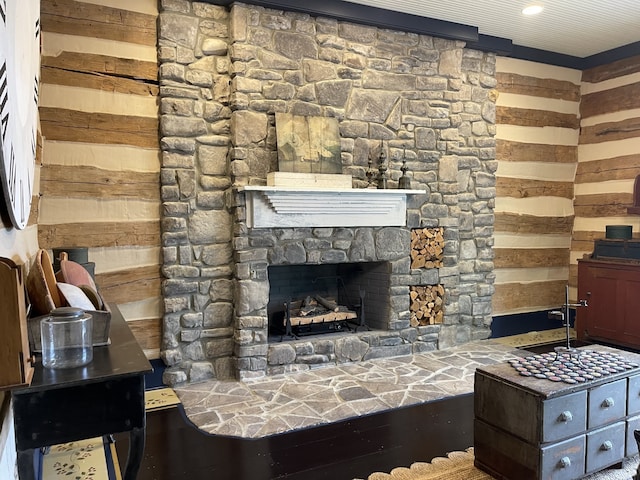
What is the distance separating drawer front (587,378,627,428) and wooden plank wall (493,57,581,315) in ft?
9.84

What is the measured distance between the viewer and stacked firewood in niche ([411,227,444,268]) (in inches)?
183

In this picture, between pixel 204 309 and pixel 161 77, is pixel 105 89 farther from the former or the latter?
pixel 204 309

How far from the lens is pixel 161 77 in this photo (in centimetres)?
371

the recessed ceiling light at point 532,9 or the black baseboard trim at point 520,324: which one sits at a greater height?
the recessed ceiling light at point 532,9

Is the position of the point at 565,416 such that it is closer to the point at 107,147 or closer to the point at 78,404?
the point at 78,404

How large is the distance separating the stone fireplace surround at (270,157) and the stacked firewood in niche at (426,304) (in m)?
0.07

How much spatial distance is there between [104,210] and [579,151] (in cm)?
532

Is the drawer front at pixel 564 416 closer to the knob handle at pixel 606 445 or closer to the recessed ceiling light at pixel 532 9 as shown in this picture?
the knob handle at pixel 606 445

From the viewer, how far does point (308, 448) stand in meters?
2.85

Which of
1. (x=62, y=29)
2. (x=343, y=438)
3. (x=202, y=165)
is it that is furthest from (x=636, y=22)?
(x=62, y=29)

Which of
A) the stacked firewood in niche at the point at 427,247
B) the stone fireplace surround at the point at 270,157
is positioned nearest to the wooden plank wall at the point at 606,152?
the stone fireplace surround at the point at 270,157

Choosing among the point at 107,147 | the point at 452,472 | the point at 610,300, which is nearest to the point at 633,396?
the point at 452,472

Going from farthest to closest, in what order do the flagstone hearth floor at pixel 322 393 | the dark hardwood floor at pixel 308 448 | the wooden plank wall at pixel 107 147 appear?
the wooden plank wall at pixel 107 147, the flagstone hearth floor at pixel 322 393, the dark hardwood floor at pixel 308 448

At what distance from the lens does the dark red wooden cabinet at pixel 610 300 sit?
4719 mm
